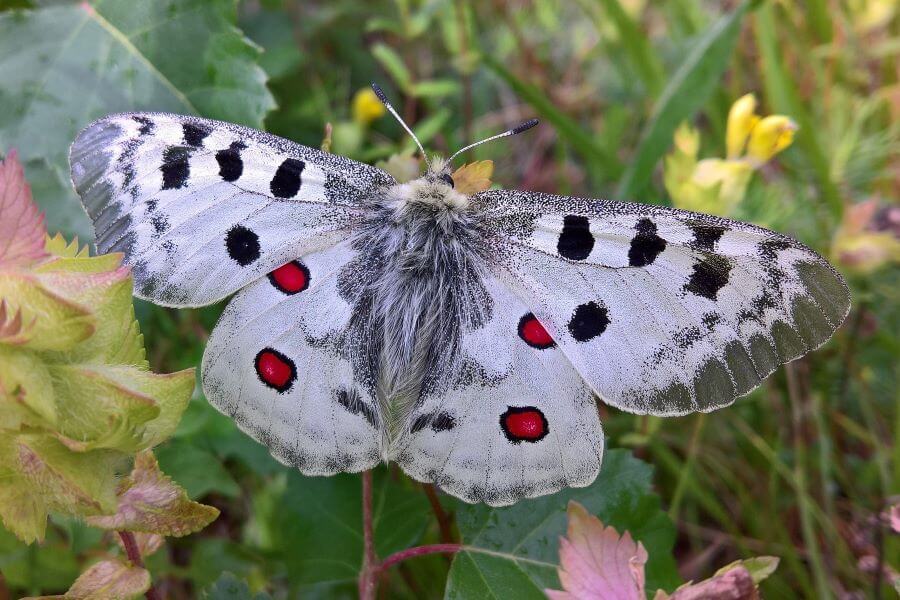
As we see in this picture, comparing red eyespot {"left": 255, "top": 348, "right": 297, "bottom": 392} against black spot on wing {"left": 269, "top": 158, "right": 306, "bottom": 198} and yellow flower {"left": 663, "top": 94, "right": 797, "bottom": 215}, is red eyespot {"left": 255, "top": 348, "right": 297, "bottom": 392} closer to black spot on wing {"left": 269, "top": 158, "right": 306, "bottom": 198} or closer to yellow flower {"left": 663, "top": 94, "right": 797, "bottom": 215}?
black spot on wing {"left": 269, "top": 158, "right": 306, "bottom": 198}

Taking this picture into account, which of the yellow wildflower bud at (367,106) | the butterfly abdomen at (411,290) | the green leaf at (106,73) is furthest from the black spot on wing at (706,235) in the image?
the yellow wildflower bud at (367,106)

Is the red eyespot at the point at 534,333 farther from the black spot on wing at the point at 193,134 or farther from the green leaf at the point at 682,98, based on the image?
the green leaf at the point at 682,98

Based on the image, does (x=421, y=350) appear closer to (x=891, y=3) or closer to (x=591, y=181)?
(x=591, y=181)

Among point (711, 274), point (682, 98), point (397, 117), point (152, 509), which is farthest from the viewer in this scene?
point (682, 98)

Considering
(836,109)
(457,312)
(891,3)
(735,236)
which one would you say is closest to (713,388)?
(735,236)

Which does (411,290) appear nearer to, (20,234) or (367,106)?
(20,234)

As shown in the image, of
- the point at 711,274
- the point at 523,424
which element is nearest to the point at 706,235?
the point at 711,274
